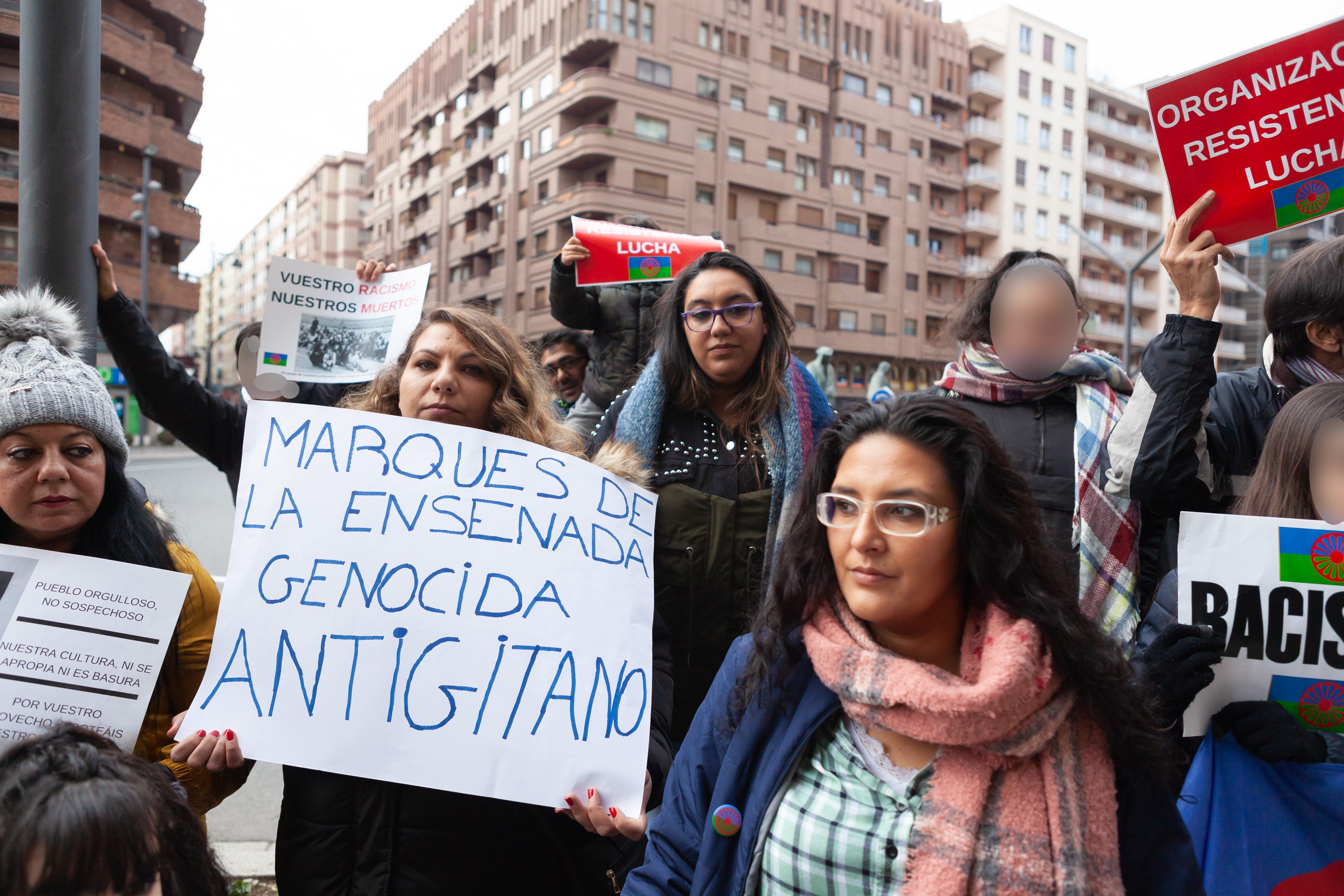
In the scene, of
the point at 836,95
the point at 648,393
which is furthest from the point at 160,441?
the point at 648,393

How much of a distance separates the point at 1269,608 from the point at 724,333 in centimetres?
156

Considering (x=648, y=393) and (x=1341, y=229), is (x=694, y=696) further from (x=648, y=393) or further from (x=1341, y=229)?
(x=1341, y=229)

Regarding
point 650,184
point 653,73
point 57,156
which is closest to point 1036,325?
point 57,156

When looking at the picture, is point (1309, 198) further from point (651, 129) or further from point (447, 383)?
point (651, 129)

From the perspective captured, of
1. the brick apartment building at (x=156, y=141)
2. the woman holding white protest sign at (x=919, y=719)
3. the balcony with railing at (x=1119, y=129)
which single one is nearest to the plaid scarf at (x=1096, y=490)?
the woman holding white protest sign at (x=919, y=719)

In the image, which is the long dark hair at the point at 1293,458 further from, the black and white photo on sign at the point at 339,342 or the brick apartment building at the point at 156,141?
the brick apartment building at the point at 156,141

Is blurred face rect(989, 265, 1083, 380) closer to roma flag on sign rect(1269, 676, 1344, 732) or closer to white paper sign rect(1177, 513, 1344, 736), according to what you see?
white paper sign rect(1177, 513, 1344, 736)

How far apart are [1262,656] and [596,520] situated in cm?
142

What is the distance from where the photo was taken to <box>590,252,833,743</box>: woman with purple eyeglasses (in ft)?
8.15

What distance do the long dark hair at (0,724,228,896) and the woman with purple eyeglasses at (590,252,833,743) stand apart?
4.13 feet

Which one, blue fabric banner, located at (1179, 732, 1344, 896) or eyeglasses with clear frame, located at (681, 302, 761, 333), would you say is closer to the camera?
blue fabric banner, located at (1179, 732, 1344, 896)

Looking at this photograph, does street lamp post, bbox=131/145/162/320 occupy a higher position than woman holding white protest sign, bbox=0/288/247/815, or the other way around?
street lamp post, bbox=131/145/162/320

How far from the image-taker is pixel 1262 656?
1724 mm

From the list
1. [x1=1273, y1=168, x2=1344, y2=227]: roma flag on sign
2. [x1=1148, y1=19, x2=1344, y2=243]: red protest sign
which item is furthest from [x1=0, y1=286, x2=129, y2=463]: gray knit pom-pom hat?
[x1=1273, y1=168, x2=1344, y2=227]: roma flag on sign
